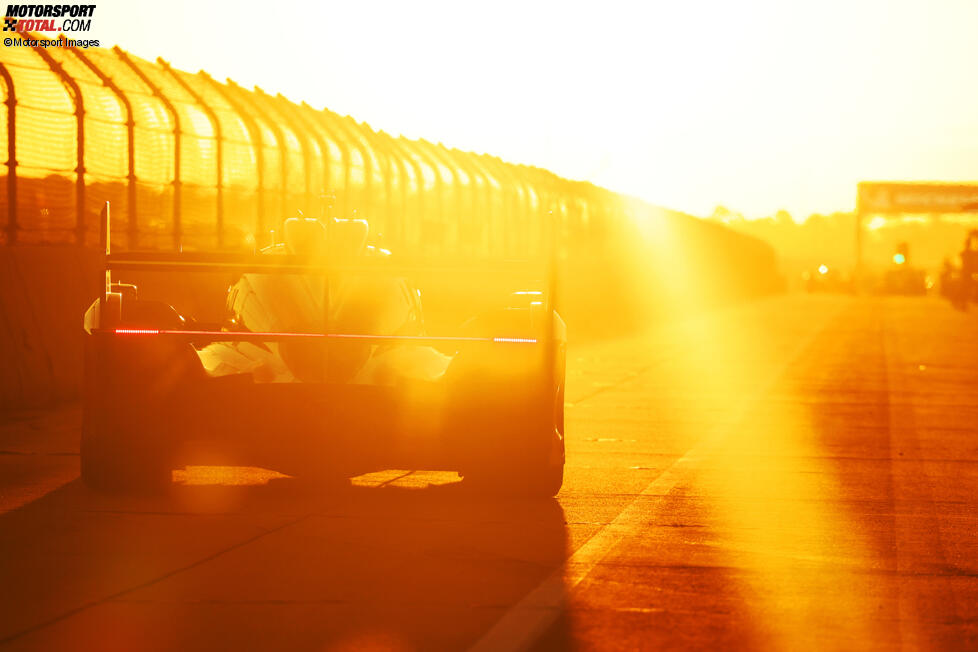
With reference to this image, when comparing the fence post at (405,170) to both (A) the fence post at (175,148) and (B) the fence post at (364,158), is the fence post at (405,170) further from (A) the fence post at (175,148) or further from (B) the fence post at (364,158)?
(A) the fence post at (175,148)

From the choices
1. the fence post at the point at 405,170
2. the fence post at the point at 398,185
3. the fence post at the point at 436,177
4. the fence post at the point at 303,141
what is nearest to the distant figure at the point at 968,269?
the fence post at the point at 436,177

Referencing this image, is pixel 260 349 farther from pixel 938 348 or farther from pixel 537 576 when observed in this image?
pixel 938 348

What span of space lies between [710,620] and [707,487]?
4.18 meters

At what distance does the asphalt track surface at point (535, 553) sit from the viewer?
20.6 ft

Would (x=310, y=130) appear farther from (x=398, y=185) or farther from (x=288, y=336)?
(x=288, y=336)

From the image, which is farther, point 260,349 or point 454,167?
point 454,167

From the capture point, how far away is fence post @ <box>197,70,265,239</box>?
22875 millimetres

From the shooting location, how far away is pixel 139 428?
9.41 m

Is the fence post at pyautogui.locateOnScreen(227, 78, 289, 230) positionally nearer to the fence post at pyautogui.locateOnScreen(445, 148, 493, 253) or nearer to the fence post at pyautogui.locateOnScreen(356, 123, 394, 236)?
the fence post at pyautogui.locateOnScreen(356, 123, 394, 236)

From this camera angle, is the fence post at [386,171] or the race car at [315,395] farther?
the fence post at [386,171]

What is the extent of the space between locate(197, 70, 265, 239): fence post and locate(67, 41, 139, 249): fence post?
3800 millimetres

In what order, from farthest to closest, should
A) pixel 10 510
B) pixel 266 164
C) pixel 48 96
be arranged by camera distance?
pixel 266 164 → pixel 48 96 → pixel 10 510

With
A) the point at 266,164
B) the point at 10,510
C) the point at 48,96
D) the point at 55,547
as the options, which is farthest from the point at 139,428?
the point at 266,164

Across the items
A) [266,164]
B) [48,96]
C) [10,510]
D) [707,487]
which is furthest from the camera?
[266,164]
